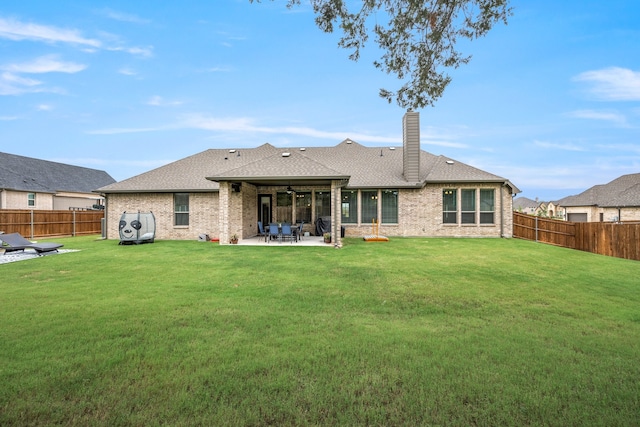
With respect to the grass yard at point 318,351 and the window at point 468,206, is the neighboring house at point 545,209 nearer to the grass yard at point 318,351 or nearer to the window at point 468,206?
the window at point 468,206

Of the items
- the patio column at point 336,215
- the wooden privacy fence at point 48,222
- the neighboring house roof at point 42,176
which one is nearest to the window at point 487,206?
the patio column at point 336,215

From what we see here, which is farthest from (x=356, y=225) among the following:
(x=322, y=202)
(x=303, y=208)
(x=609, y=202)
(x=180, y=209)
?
(x=609, y=202)

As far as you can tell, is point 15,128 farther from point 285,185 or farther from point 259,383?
point 259,383

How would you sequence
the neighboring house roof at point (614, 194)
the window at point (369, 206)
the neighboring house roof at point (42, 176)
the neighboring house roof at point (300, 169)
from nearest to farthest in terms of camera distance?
1. the neighboring house roof at point (300, 169)
2. the window at point (369, 206)
3. the neighboring house roof at point (42, 176)
4. the neighboring house roof at point (614, 194)

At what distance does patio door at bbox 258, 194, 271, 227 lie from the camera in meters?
19.2

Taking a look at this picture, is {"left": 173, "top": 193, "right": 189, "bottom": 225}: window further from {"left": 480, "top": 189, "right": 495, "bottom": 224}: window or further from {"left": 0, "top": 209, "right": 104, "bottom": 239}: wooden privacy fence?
{"left": 480, "top": 189, "right": 495, "bottom": 224}: window

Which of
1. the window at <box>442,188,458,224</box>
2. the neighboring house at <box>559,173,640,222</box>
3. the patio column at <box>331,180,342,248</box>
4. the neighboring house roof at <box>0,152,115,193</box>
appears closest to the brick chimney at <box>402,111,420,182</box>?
the window at <box>442,188,458,224</box>

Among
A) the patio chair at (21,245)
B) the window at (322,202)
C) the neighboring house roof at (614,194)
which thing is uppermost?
the neighboring house roof at (614,194)

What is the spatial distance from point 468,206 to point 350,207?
7044mm

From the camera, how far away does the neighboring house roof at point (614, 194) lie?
101ft

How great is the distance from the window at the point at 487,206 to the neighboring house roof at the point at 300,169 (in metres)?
0.91

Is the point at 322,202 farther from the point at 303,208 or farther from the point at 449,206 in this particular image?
the point at 449,206

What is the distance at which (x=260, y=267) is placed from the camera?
8898 mm

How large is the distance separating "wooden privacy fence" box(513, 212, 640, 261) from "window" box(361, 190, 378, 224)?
8.32 meters
